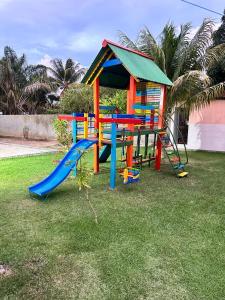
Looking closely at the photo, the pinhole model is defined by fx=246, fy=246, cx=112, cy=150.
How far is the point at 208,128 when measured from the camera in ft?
34.7

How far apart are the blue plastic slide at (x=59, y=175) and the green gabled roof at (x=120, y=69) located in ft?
6.37

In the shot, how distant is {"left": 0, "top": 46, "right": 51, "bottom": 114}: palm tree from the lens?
18359 millimetres

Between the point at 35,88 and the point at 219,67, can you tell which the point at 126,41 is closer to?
the point at 219,67

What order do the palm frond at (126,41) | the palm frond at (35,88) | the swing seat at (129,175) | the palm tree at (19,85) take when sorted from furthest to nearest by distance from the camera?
the palm frond at (35,88) < the palm tree at (19,85) < the palm frond at (126,41) < the swing seat at (129,175)

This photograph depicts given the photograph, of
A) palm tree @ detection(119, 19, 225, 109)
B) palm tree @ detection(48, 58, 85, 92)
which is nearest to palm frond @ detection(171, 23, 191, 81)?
palm tree @ detection(119, 19, 225, 109)

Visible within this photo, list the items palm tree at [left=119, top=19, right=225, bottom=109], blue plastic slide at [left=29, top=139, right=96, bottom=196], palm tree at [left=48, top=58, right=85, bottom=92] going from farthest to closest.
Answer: palm tree at [left=48, top=58, right=85, bottom=92] < palm tree at [left=119, top=19, right=225, bottom=109] < blue plastic slide at [left=29, top=139, right=96, bottom=196]

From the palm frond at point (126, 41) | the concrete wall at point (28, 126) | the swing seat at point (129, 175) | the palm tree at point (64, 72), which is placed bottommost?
the swing seat at point (129, 175)

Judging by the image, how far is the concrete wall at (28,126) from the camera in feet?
45.2

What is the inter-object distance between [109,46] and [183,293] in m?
4.88

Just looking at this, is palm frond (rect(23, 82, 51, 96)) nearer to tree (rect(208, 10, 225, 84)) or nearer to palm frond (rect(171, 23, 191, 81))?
tree (rect(208, 10, 225, 84))

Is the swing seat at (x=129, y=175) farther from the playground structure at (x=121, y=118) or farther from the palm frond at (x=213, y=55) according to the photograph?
the palm frond at (x=213, y=55)

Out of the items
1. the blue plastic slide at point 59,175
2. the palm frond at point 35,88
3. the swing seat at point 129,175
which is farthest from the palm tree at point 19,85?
the swing seat at point 129,175

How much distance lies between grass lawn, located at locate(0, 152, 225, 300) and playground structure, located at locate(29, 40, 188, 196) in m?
0.55

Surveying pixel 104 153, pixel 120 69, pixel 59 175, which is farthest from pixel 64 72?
pixel 59 175
